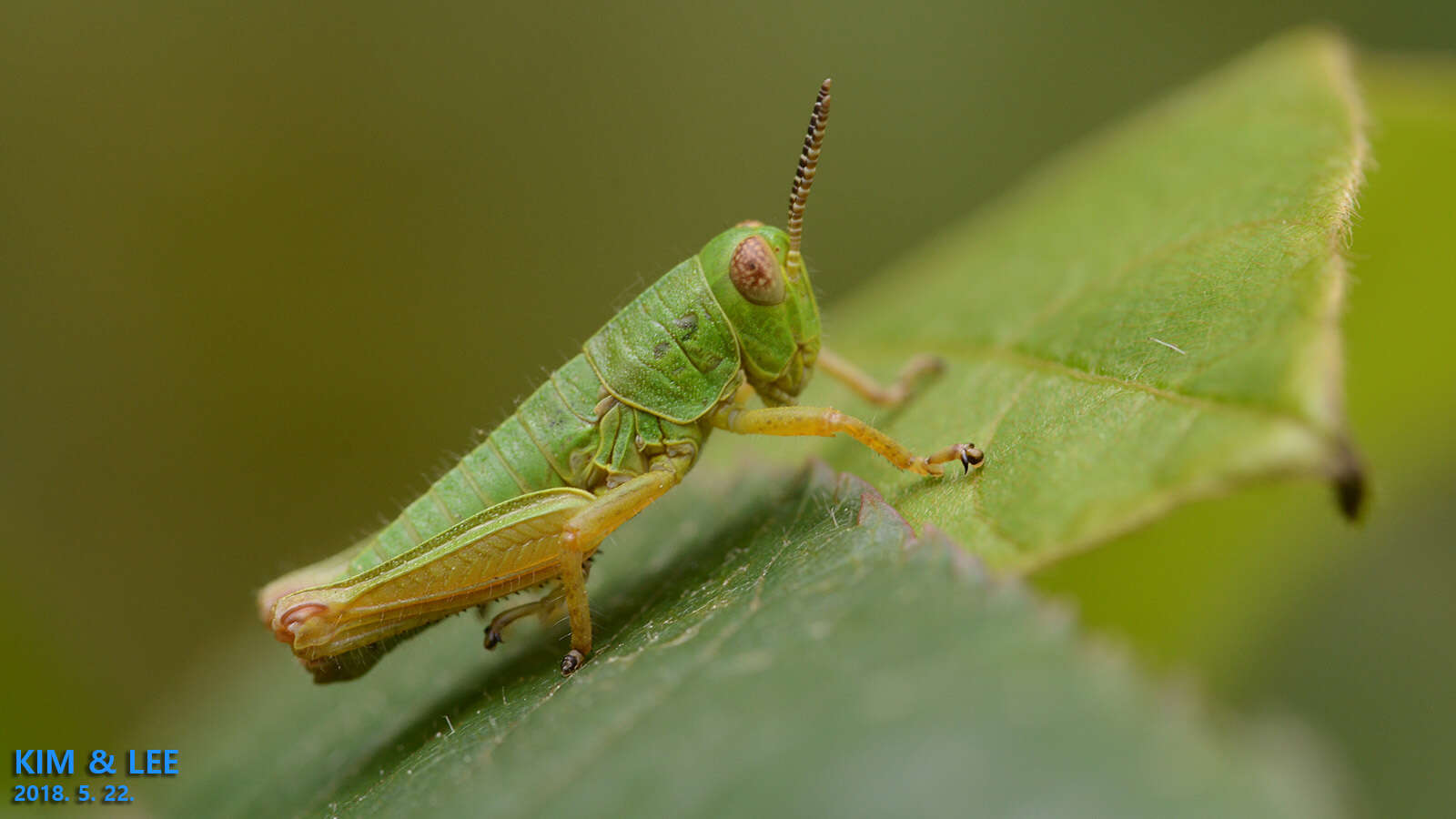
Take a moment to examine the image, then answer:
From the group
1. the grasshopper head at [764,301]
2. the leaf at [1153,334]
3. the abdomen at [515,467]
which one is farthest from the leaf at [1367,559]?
the abdomen at [515,467]

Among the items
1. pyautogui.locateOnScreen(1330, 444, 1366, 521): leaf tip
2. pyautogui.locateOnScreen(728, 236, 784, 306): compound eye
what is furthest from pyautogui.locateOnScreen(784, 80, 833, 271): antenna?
pyautogui.locateOnScreen(1330, 444, 1366, 521): leaf tip

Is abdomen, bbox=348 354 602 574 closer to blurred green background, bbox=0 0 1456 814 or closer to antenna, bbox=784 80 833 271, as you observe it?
antenna, bbox=784 80 833 271

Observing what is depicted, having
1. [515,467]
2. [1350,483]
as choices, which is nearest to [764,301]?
[515,467]

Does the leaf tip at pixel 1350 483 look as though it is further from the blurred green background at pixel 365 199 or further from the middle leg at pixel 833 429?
the blurred green background at pixel 365 199

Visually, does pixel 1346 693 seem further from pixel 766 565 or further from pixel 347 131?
pixel 347 131

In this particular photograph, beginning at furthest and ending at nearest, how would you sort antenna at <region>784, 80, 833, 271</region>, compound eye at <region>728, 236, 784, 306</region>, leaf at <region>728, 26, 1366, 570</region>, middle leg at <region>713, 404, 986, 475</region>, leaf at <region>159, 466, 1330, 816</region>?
compound eye at <region>728, 236, 784, 306</region>, antenna at <region>784, 80, 833, 271</region>, middle leg at <region>713, 404, 986, 475</region>, leaf at <region>728, 26, 1366, 570</region>, leaf at <region>159, 466, 1330, 816</region>

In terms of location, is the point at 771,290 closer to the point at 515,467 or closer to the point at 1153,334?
the point at 515,467

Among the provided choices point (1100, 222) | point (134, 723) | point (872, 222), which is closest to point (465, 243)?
point (872, 222)
